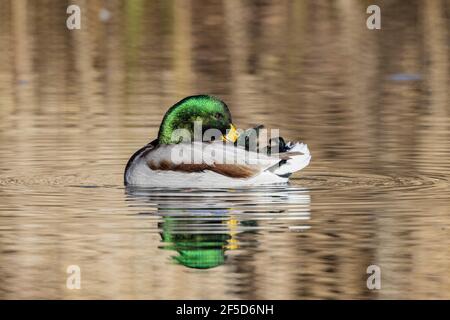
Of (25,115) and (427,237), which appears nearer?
(427,237)

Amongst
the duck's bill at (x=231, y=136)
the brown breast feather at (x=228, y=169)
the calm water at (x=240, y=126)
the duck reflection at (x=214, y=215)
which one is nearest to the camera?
the calm water at (x=240, y=126)

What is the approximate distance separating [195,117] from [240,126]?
271 centimetres

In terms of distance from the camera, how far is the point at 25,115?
17469mm

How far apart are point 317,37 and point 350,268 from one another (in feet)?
48.1

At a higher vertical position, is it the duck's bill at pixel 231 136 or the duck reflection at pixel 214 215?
the duck's bill at pixel 231 136

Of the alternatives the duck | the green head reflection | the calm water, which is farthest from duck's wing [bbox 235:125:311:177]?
the green head reflection

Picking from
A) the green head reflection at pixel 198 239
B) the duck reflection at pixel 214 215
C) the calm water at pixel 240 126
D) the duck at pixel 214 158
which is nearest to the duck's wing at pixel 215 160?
the duck at pixel 214 158

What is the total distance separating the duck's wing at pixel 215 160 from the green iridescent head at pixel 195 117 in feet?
1.34

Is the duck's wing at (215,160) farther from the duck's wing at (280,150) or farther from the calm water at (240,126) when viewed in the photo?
the calm water at (240,126)

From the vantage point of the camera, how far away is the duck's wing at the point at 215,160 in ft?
42.9

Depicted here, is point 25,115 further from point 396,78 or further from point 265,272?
point 265,272

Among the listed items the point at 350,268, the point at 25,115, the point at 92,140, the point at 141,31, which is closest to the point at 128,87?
the point at 25,115

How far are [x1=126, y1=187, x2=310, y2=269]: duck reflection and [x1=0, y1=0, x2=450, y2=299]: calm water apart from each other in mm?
22

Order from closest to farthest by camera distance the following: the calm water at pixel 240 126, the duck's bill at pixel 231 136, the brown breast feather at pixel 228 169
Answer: the calm water at pixel 240 126 → the brown breast feather at pixel 228 169 → the duck's bill at pixel 231 136
